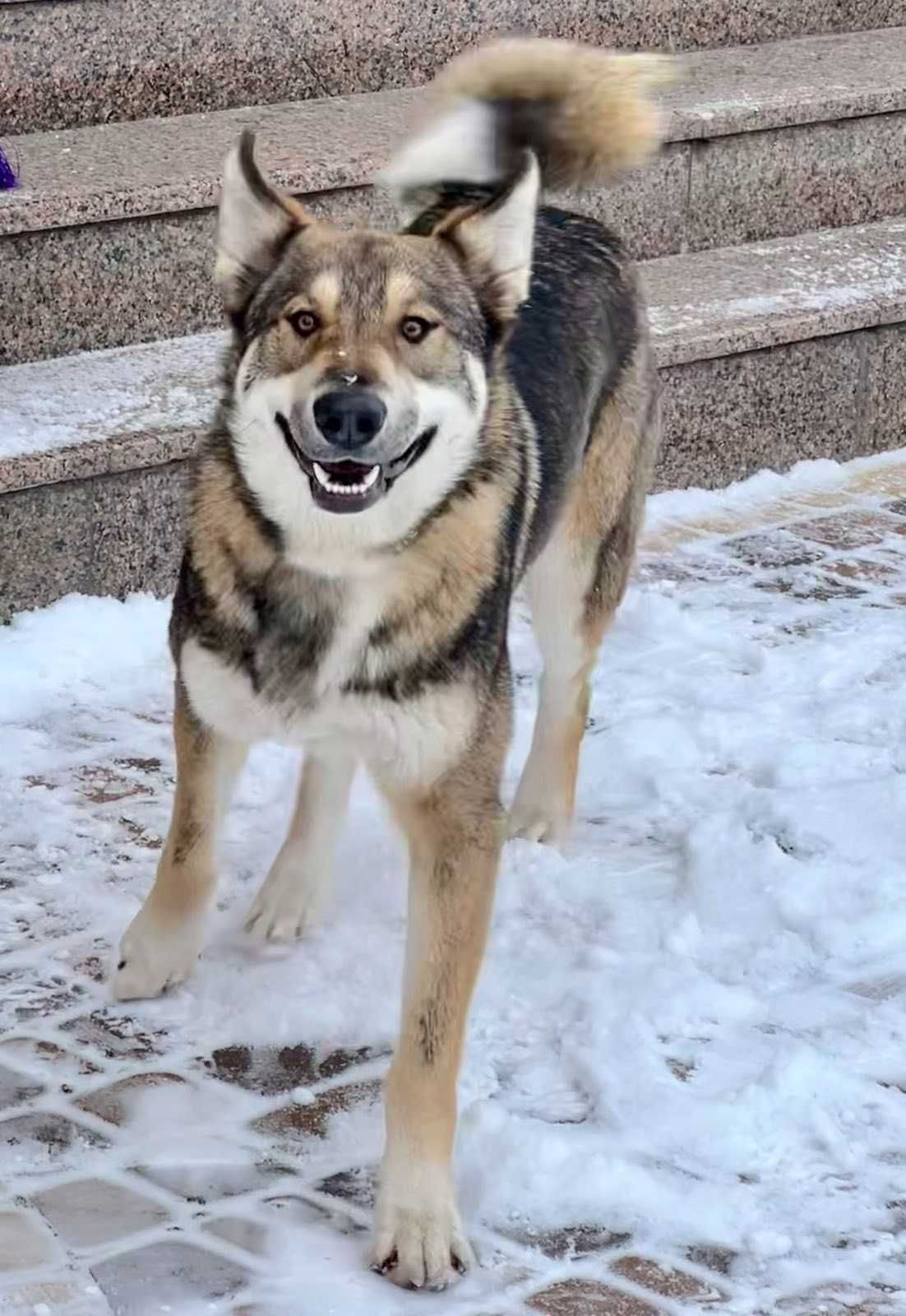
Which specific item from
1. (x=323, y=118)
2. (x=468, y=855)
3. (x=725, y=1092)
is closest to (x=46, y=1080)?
(x=468, y=855)

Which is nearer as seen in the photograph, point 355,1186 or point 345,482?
point 345,482

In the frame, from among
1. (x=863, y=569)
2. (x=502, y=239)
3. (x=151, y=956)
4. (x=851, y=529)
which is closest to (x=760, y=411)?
(x=851, y=529)

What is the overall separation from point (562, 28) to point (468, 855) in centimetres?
452

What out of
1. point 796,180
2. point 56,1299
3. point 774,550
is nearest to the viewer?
point 56,1299

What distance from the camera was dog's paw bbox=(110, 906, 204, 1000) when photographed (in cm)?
346

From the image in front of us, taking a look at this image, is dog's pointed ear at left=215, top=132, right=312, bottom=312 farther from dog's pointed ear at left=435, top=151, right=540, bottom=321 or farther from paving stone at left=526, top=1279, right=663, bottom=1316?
paving stone at left=526, top=1279, right=663, bottom=1316

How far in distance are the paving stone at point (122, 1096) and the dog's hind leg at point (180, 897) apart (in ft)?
0.82

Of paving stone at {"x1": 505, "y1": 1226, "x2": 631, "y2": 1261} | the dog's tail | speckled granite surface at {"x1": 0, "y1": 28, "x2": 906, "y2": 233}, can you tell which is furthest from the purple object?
paving stone at {"x1": 505, "y1": 1226, "x2": 631, "y2": 1261}

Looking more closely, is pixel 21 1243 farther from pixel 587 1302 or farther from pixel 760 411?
pixel 760 411

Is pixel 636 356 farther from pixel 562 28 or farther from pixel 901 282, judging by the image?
pixel 562 28

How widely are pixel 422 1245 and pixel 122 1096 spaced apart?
0.64 meters

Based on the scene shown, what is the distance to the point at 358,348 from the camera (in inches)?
112

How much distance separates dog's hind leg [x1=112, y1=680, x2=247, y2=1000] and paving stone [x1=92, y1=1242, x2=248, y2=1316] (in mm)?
707

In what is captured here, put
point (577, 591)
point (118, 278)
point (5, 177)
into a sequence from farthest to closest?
point (118, 278), point (5, 177), point (577, 591)
